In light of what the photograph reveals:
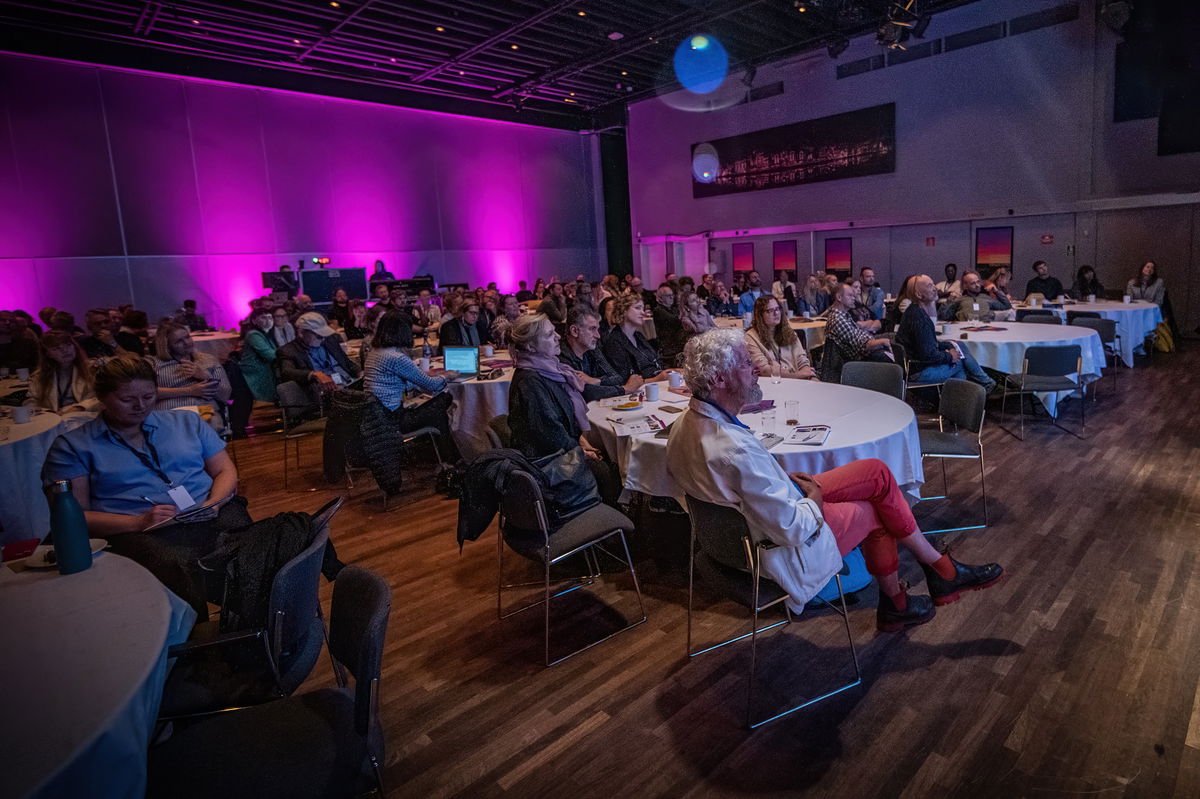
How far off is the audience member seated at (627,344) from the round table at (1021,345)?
122 inches

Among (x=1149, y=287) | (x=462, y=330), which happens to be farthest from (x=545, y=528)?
(x=1149, y=287)

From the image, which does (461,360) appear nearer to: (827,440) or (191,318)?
(827,440)

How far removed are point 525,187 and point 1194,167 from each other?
13999 millimetres

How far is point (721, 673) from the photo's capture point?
2.92m

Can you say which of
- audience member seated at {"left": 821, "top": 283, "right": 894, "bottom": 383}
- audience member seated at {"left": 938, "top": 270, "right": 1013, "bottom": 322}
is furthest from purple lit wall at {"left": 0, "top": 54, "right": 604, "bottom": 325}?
audience member seated at {"left": 821, "top": 283, "right": 894, "bottom": 383}

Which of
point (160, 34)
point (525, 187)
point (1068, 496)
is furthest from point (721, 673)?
point (525, 187)

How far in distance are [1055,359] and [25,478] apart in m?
7.85

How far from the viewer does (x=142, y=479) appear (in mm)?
2865

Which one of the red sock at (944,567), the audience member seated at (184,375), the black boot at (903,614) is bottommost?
the black boot at (903,614)

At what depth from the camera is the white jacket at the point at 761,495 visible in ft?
7.77

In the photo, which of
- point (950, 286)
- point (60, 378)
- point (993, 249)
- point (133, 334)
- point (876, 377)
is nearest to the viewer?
point (876, 377)

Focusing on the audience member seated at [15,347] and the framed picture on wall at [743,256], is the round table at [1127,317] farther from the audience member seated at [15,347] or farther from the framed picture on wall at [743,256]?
the audience member seated at [15,347]

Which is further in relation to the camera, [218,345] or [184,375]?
[218,345]

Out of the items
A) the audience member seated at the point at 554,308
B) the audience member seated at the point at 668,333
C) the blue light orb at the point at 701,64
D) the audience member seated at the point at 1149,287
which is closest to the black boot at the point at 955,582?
the audience member seated at the point at 554,308
